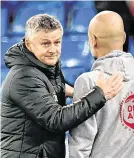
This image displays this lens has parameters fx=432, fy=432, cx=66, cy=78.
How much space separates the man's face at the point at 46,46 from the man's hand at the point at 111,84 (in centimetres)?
28

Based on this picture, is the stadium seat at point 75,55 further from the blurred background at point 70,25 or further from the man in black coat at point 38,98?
the man in black coat at point 38,98

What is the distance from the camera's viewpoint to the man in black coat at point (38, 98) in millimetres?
1934

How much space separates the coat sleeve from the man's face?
0.76ft

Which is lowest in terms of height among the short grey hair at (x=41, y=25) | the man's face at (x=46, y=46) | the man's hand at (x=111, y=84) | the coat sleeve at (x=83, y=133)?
the coat sleeve at (x=83, y=133)

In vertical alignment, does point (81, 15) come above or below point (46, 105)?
above

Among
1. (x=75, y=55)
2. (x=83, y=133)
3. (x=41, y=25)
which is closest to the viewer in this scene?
(x=83, y=133)

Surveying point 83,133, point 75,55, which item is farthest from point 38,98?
point 75,55

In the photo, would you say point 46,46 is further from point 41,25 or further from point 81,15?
point 81,15

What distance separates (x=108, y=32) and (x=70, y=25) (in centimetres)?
288

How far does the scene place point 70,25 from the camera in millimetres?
4812

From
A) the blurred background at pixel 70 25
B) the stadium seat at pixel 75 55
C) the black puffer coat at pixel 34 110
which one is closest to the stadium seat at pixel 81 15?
the blurred background at pixel 70 25

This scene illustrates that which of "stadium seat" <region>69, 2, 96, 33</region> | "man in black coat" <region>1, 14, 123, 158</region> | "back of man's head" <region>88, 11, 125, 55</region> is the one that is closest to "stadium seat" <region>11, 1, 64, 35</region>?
"stadium seat" <region>69, 2, 96, 33</region>

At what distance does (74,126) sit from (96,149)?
15 cm

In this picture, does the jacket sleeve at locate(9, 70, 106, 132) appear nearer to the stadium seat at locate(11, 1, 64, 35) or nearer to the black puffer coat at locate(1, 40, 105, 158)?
the black puffer coat at locate(1, 40, 105, 158)
